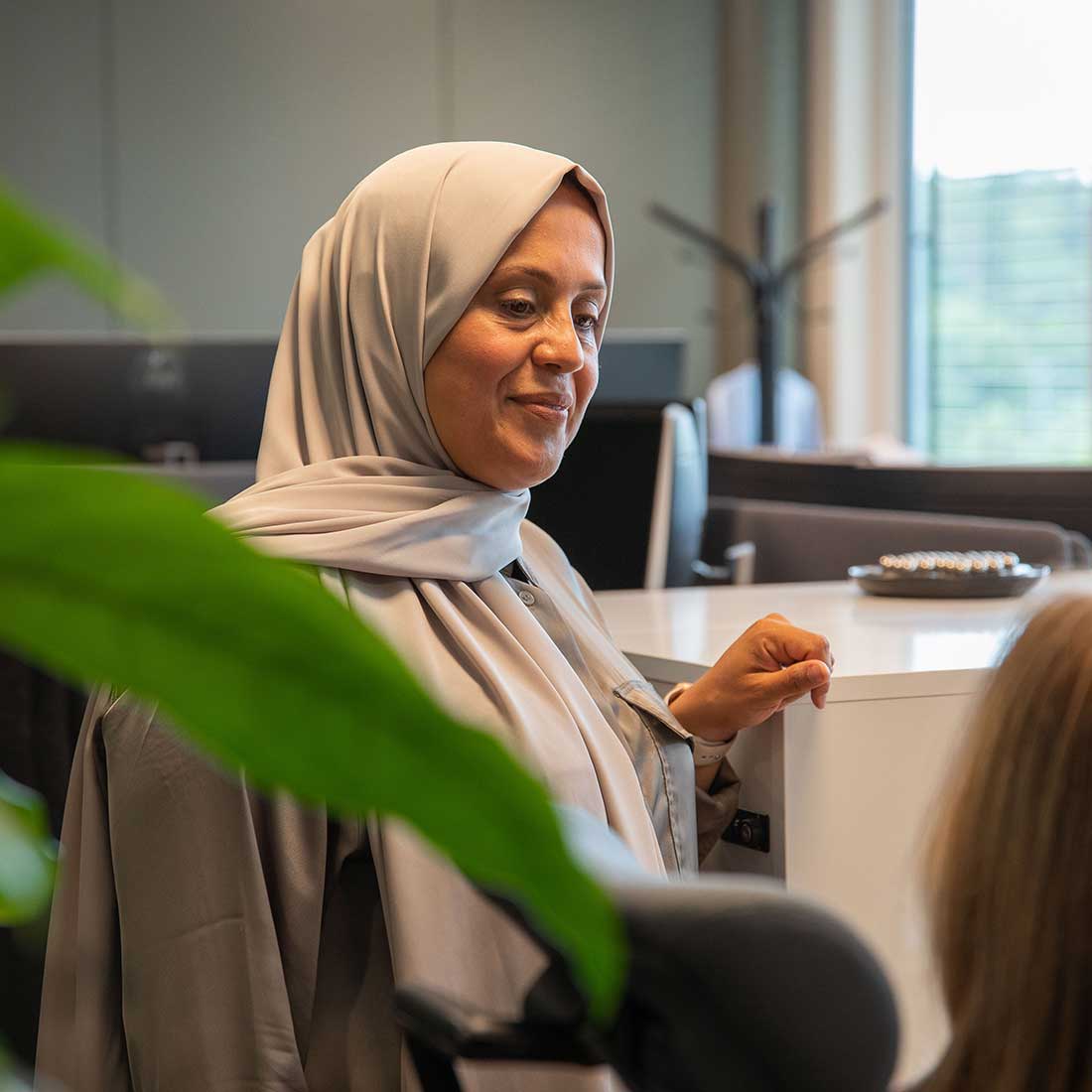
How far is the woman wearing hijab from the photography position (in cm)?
108

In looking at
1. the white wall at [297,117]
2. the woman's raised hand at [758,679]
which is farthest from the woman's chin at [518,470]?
the white wall at [297,117]

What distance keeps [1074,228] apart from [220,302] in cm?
357

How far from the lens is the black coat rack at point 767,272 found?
6656 mm

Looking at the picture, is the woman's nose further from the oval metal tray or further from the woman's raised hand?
the oval metal tray

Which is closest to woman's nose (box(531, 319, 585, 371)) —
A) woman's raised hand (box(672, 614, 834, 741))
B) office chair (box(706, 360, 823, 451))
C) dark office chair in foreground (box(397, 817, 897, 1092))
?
woman's raised hand (box(672, 614, 834, 741))

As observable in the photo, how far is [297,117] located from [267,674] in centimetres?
664

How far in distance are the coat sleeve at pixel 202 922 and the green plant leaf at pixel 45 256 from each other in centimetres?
94

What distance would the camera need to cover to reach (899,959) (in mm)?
1414

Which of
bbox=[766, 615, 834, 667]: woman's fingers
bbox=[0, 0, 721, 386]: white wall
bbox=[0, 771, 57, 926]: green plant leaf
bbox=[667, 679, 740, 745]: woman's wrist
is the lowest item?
bbox=[667, 679, 740, 745]: woman's wrist

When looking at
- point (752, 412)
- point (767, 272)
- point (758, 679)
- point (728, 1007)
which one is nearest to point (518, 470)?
point (758, 679)

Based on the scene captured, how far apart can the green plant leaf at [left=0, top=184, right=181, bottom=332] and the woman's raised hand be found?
113 cm

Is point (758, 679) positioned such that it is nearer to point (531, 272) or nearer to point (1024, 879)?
point (531, 272)

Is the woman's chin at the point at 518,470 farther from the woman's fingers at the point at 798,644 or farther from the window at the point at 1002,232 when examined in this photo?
the window at the point at 1002,232

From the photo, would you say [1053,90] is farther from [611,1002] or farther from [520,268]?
[611,1002]
